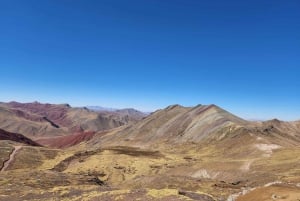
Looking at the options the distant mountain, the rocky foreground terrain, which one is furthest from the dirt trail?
the distant mountain

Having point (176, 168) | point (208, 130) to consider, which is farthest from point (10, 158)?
point (208, 130)

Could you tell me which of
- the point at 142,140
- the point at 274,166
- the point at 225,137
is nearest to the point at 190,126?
the point at 142,140

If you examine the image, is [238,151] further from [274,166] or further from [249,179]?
[249,179]

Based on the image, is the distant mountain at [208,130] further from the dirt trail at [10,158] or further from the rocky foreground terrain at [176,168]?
the dirt trail at [10,158]

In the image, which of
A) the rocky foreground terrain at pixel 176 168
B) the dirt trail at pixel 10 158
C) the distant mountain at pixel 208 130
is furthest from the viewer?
the distant mountain at pixel 208 130

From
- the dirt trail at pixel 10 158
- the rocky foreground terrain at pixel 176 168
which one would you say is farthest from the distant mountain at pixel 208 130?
the dirt trail at pixel 10 158

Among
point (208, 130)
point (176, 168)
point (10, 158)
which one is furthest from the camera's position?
point (208, 130)

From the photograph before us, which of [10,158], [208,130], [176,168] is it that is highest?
[208,130]

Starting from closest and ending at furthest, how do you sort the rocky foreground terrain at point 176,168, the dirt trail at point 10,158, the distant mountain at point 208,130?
1. the rocky foreground terrain at point 176,168
2. the dirt trail at point 10,158
3. the distant mountain at point 208,130

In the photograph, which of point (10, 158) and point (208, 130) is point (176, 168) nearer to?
point (10, 158)

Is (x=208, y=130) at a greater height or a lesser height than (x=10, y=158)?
greater

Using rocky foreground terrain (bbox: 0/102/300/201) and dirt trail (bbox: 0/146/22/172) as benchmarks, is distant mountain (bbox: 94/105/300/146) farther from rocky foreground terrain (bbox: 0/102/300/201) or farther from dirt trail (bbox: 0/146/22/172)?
dirt trail (bbox: 0/146/22/172)
